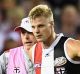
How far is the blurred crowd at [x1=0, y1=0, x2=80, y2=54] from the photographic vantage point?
7.36m

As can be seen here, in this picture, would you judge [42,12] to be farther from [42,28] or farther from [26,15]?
[26,15]

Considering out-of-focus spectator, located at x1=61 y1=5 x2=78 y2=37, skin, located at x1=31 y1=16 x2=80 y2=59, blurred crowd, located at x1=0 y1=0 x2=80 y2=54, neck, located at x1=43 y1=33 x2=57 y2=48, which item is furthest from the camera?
out-of-focus spectator, located at x1=61 y1=5 x2=78 y2=37

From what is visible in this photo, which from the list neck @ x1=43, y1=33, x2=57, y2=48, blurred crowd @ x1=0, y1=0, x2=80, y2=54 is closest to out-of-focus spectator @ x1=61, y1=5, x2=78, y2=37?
blurred crowd @ x1=0, y1=0, x2=80, y2=54

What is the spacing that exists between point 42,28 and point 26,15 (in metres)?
3.44

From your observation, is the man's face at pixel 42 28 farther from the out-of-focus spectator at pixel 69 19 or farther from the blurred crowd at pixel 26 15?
the out-of-focus spectator at pixel 69 19

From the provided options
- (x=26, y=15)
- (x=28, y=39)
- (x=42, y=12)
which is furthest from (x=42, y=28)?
(x=26, y=15)

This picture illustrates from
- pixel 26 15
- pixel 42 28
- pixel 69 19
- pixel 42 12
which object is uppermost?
pixel 26 15

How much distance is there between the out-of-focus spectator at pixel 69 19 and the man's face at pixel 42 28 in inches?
101

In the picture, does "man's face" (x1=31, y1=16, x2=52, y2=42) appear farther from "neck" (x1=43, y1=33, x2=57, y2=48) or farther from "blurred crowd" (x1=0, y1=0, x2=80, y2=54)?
"blurred crowd" (x1=0, y1=0, x2=80, y2=54)

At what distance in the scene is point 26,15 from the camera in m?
8.23

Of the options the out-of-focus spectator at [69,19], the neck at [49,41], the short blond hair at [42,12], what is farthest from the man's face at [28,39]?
the out-of-focus spectator at [69,19]

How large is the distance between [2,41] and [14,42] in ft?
1.63

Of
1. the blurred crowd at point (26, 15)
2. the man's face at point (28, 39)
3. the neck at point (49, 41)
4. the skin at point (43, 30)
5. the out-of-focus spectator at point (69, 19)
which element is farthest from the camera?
the out-of-focus spectator at point (69, 19)

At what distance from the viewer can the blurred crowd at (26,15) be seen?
7.36 meters
